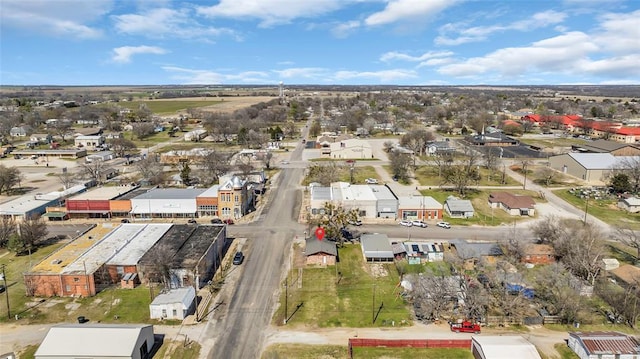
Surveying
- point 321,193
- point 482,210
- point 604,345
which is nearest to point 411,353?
point 604,345

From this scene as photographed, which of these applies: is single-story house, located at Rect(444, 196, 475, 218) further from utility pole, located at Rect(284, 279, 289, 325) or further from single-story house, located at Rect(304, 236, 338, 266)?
utility pole, located at Rect(284, 279, 289, 325)

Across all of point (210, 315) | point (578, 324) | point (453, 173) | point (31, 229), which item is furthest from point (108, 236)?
point (453, 173)

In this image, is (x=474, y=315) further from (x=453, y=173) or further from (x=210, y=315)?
(x=453, y=173)

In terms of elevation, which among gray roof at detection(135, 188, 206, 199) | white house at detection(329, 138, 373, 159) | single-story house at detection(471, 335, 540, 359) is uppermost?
white house at detection(329, 138, 373, 159)

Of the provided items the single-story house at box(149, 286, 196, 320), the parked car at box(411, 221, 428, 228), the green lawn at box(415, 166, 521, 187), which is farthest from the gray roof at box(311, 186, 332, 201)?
the single-story house at box(149, 286, 196, 320)

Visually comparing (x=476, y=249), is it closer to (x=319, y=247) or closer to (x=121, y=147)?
(x=319, y=247)

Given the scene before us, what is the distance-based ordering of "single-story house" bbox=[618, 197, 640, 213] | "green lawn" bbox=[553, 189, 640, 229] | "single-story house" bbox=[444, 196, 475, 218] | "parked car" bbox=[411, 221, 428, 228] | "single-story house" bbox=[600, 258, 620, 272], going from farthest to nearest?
"single-story house" bbox=[618, 197, 640, 213] → "single-story house" bbox=[444, 196, 475, 218] → "green lawn" bbox=[553, 189, 640, 229] → "parked car" bbox=[411, 221, 428, 228] → "single-story house" bbox=[600, 258, 620, 272]
